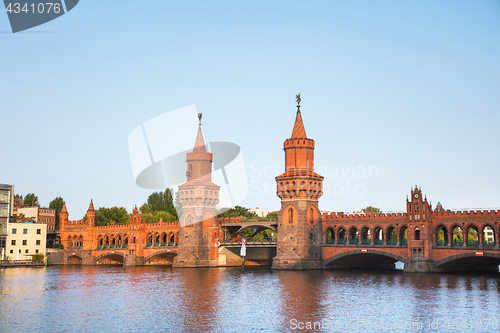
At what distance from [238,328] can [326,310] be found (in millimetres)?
9870

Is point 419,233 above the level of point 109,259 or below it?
above

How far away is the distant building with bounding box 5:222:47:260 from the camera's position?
11712cm

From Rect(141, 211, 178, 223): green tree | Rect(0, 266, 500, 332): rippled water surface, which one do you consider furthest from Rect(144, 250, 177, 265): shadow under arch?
Rect(0, 266, 500, 332): rippled water surface

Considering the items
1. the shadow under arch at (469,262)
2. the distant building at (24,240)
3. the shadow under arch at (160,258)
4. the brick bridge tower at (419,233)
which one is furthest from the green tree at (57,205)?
the shadow under arch at (469,262)

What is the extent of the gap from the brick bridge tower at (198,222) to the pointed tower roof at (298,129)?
20.2 meters

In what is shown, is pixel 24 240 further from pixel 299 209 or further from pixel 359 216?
pixel 359 216

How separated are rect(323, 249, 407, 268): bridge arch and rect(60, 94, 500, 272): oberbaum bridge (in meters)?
0.16

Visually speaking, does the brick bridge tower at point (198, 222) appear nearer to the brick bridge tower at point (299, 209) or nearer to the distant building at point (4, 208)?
the brick bridge tower at point (299, 209)

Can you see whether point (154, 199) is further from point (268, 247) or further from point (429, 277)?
point (429, 277)

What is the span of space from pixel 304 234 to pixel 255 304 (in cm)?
3934

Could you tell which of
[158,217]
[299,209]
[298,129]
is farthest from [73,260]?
[298,129]

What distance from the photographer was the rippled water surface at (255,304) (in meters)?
40.4

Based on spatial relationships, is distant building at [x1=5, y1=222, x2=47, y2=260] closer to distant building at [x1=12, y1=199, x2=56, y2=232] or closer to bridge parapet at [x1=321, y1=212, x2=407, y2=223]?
distant building at [x1=12, y1=199, x2=56, y2=232]

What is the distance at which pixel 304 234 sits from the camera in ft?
293
